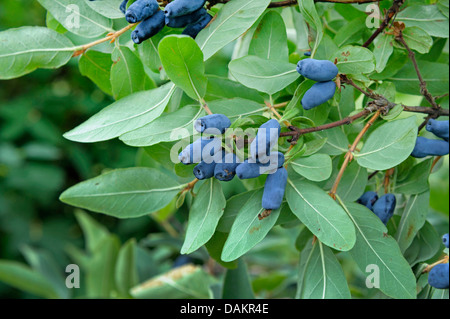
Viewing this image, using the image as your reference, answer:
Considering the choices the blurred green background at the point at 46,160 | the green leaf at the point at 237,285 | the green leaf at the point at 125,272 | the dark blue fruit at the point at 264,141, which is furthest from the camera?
the blurred green background at the point at 46,160

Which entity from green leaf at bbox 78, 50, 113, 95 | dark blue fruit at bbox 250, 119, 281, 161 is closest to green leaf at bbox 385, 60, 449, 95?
dark blue fruit at bbox 250, 119, 281, 161

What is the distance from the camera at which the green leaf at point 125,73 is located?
62 centimetres

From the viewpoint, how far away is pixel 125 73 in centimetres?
62

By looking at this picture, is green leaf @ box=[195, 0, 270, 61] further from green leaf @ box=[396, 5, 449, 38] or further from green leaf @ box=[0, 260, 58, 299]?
green leaf @ box=[0, 260, 58, 299]

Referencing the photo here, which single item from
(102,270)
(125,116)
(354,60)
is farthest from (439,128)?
(102,270)

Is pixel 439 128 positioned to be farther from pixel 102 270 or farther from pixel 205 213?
pixel 102 270

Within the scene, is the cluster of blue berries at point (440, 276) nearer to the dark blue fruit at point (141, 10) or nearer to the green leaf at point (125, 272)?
the dark blue fruit at point (141, 10)

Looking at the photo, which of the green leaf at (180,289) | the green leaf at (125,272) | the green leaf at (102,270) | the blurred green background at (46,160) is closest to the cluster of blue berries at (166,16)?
the green leaf at (180,289)

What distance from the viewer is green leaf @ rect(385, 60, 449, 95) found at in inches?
27.4

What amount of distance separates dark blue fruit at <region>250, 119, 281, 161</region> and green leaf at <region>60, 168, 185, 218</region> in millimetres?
168

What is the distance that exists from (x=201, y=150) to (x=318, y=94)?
0.45 feet

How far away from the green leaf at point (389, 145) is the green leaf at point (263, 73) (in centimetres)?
11

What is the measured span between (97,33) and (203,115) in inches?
7.0
